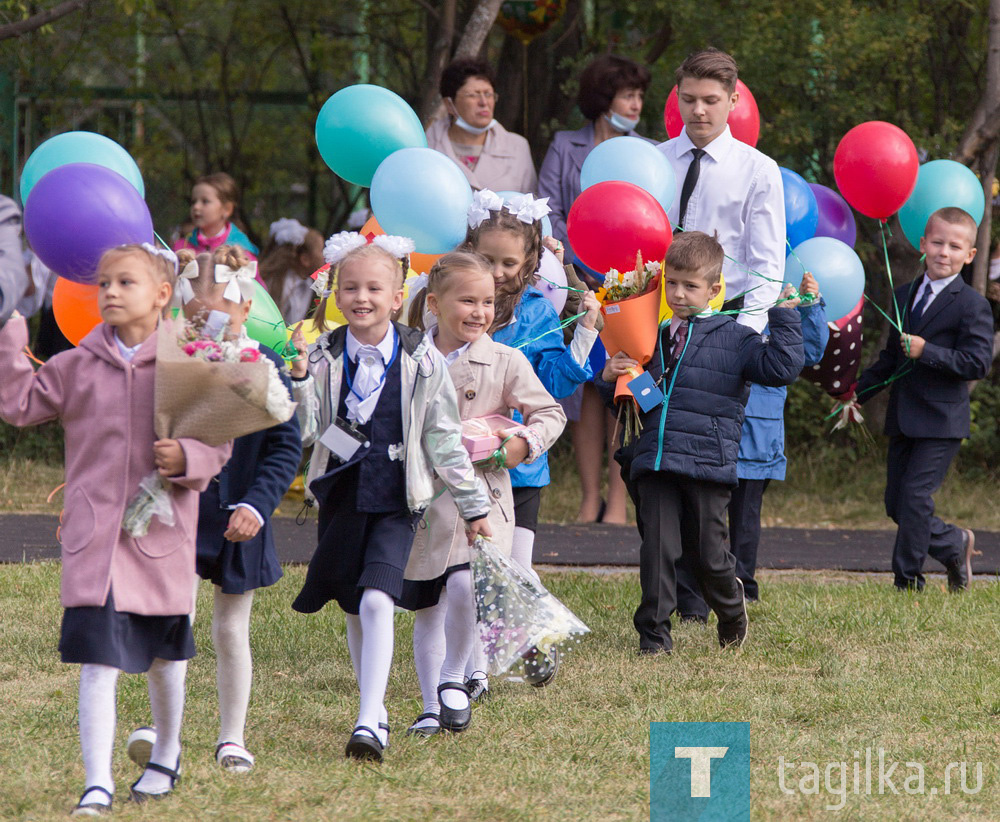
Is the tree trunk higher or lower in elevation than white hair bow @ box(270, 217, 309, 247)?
higher

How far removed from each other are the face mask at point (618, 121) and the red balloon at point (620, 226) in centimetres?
217

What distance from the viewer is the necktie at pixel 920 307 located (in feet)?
21.2

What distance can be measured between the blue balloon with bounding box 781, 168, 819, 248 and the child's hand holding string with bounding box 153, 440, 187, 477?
3308 millimetres

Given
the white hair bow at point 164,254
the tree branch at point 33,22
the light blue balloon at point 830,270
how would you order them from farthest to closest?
the tree branch at point 33,22
the light blue balloon at point 830,270
the white hair bow at point 164,254

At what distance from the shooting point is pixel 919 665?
496 centimetres

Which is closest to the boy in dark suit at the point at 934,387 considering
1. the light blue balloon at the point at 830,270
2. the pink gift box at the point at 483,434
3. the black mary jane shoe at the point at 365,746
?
the light blue balloon at the point at 830,270

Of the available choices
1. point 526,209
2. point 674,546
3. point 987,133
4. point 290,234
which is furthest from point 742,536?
point 290,234

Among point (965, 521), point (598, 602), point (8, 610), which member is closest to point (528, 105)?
point (965, 521)

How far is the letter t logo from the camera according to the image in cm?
367

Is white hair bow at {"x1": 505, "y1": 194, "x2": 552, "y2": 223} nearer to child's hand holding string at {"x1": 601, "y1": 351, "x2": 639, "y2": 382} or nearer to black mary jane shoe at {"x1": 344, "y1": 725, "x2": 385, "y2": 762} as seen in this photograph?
child's hand holding string at {"x1": 601, "y1": 351, "x2": 639, "y2": 382}

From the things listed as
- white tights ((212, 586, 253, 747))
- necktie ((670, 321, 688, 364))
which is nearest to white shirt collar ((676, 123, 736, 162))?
necktie ((670, 321, 688, 364))

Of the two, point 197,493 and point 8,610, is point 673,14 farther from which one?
point 197,493

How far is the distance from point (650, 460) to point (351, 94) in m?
1.86

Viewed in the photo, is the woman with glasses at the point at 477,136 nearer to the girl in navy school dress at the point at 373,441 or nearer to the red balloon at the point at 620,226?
the red balloon at the point at 620,226
